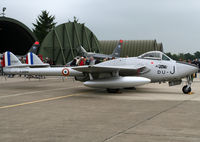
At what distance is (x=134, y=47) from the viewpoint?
56.9m

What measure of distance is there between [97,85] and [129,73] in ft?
5.84

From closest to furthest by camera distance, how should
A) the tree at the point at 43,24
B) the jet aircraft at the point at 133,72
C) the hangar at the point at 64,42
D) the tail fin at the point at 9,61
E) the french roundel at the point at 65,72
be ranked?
the jet aircraft at the point at 133,72, the french roundel at the point at 65,72, the tail fin at the point at 9,61, the hangar at the point at 64,42, the tree at the point at 43,24

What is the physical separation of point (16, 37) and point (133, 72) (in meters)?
34.4

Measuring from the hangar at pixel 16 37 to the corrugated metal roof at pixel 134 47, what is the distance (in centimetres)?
1627

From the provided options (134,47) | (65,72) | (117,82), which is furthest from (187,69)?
(134,47)

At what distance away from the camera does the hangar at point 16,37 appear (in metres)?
37.4

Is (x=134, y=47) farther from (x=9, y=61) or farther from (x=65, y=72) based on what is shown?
(x=65, y=72)

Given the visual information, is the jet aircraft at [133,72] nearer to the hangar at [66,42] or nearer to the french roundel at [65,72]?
the french roundel at [65,72]

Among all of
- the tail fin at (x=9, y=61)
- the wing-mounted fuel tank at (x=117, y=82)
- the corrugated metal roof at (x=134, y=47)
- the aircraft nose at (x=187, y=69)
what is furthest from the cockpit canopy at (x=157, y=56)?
the corrugated metal roof at (x=134, y=47)

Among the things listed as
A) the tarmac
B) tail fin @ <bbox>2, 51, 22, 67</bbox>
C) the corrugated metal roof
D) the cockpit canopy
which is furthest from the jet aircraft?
the corrugated metal roof

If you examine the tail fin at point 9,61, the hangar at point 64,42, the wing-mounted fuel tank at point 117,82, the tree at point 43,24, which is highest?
the tree at point 43,24

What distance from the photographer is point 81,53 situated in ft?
135

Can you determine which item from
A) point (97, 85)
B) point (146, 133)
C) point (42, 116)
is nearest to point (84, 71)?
point (97, 85)

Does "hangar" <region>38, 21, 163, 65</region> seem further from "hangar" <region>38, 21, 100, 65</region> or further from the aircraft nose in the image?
the aircraft nose
